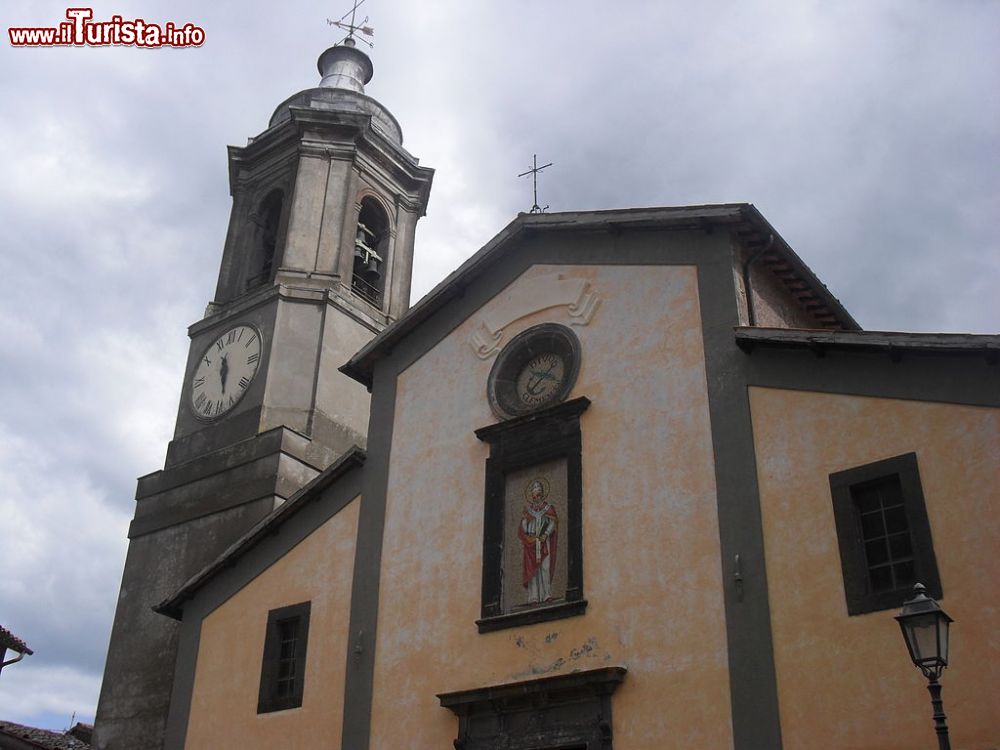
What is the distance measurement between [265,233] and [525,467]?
11.3 m

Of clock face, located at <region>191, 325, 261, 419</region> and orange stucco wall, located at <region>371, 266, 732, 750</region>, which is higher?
clock face, located at <region>191, 325, 261, 419</region>

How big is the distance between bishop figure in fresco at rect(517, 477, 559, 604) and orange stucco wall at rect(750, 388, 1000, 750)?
2794 mm

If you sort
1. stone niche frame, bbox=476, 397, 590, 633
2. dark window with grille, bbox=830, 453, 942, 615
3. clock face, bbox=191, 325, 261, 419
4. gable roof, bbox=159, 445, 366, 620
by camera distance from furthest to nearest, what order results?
1. clock face, bbox=191, 325, 261, 419
2. gable roof, bbox=159, 445, 366, 620
3. stone niche frame, bbox=476, 397, 590, 633
4. dark window with grille, bbox=830, 453, 942, 615

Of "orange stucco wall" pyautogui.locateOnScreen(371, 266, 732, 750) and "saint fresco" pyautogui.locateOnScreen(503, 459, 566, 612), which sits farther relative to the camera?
"saint fresco" pyautogui.locateOnScreen(503, 459, 566, 612)

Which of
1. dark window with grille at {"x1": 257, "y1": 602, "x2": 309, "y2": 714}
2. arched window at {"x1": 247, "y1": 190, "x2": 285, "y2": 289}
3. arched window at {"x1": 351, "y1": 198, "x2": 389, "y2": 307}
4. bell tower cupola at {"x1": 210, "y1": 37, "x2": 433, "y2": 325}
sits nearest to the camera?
dark window with grille at {"x1": 257, "y1": 602, "x2": 309, "y2": 714}

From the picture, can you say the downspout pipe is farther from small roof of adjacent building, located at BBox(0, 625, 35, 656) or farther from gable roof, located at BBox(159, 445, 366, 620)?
small roof of adjacent building, located at BBox(0, 625, 35, 656)

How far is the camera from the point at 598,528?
12.9 meters

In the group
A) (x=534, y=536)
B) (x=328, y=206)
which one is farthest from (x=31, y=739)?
(x=328, y=206)

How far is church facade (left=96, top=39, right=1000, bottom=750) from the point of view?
34.6ft

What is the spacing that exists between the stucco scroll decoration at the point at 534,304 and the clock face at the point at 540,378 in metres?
0.54

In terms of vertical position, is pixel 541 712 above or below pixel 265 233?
below

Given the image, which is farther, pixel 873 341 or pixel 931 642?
pixel 873 341

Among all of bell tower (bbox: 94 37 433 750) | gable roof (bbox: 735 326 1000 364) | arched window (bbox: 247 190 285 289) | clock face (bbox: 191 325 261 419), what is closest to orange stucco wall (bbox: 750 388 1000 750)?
gable roof (bbox: 735 326 1000 364)

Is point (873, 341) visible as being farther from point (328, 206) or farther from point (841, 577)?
point (328, 206)
